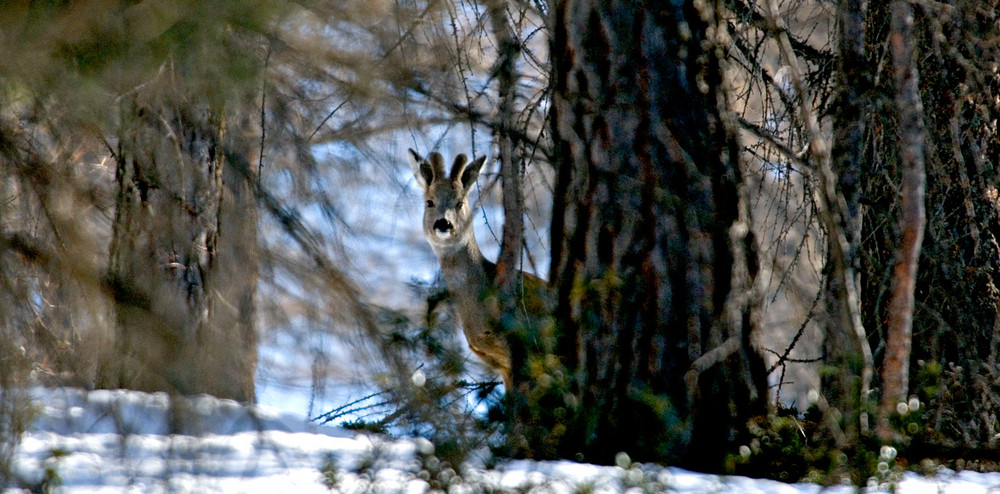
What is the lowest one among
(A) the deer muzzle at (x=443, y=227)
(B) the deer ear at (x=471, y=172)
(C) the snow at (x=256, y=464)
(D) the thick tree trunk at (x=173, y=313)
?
(C) the snow at (x=256, y=464)

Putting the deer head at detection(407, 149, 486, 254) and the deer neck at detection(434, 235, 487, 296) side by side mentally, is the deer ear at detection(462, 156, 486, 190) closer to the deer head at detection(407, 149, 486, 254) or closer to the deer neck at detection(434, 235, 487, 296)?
the deer head at detection(407, 149, 486, 254)

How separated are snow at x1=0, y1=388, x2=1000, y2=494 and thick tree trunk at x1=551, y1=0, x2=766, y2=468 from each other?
1.24 feet

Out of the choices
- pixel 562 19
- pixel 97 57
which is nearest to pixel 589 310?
pixel 562 19

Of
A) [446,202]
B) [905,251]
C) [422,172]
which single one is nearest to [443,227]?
[446,202]

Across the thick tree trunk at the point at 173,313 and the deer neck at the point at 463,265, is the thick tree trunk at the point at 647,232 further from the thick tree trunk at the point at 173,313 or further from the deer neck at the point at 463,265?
the deer neck at the point at 463,265

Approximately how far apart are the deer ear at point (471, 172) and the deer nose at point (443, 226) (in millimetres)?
280

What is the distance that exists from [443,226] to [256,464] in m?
4.08

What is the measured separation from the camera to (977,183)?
5.03 metres

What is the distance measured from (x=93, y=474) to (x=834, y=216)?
2563 millimetres

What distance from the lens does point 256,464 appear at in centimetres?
298

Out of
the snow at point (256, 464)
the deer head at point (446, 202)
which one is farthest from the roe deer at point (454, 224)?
the snow at point (256, 464)

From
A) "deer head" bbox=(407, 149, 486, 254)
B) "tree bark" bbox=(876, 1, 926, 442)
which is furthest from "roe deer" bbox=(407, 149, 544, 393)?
"tree bark" bbox=(876, 1, 926, 442)

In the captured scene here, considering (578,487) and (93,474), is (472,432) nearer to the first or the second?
(578,487)

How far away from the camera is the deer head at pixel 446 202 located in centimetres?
694
